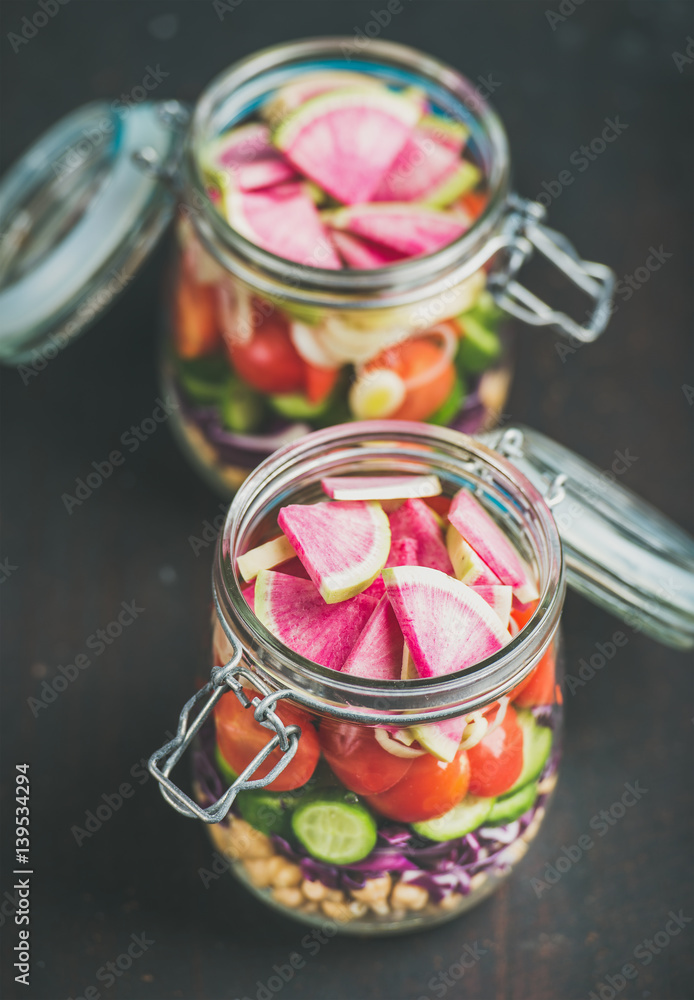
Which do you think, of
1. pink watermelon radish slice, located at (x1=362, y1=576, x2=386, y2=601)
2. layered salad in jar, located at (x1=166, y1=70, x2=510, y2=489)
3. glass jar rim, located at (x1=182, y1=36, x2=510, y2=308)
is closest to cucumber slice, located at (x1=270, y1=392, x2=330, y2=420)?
layered salad in jar, located at (x1=166, y1=70, x2=510, y2=489)

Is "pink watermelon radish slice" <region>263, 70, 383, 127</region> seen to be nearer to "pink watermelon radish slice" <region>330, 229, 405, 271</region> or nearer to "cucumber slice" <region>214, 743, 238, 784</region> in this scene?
"pink watermelon radish slice" <region>330, 229, 405, 271</region>

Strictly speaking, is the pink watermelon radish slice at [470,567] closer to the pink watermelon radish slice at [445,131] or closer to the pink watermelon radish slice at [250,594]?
the pink watermelon radish slice at [250,594]

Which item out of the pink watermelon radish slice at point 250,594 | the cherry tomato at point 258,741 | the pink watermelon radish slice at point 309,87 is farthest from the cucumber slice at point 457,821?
the pink watermelon radish slice at point 309,87

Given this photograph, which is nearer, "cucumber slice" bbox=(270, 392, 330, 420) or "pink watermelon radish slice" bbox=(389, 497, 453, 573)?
"pink watermelon radish slice" bbox=(389, 497, 453, 573)

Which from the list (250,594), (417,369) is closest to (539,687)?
(250,594)

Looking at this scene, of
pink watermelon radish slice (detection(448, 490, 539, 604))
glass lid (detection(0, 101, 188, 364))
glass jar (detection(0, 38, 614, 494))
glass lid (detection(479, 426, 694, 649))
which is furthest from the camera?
glass lid (detection(0, 101, 188, 364))

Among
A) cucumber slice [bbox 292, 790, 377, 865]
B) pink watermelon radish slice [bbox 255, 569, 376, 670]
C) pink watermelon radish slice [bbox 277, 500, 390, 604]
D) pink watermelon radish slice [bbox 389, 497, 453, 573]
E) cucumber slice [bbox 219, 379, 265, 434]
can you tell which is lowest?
cucumber slice [bbox 292, 790, 377, 865]

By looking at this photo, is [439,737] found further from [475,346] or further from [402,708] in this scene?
[475,346]

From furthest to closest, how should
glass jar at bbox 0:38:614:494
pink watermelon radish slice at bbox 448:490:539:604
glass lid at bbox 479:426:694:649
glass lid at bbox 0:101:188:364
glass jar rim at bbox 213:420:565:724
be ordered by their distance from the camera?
glass lid at bbox 0:101:188:364 → glass jar at bbox 0:38:614:494 → glass lid at bbox 479:426:694:649 → pink watermelon radish slice at bbox 448:490:539:604 → glass jar rim at bbox 213:420:565:724
